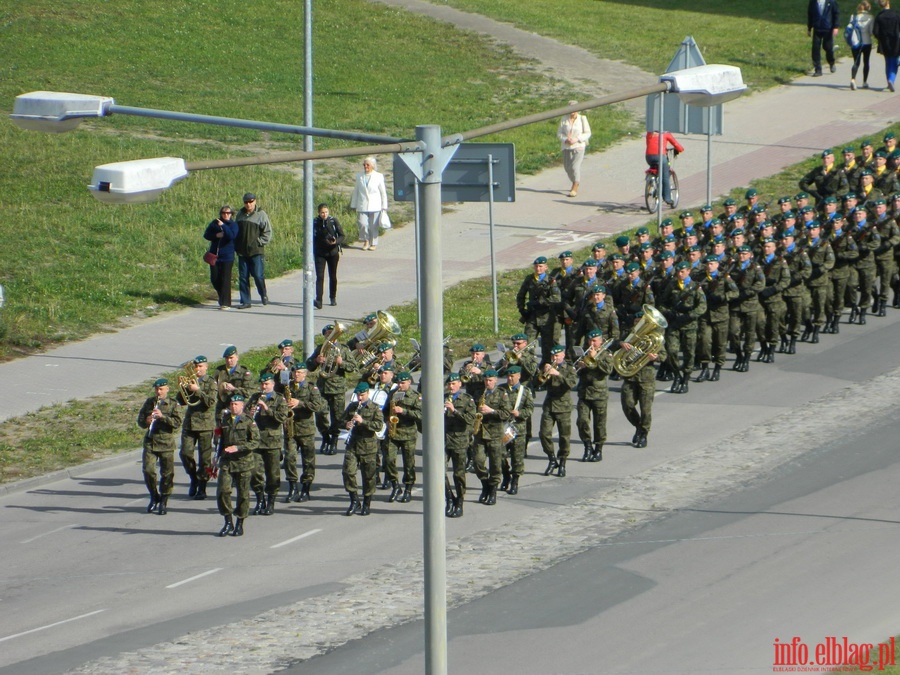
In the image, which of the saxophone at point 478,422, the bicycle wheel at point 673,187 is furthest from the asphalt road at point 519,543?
the bicycle wheel at point 673,187

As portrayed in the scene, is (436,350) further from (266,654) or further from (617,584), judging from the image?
(617,584)

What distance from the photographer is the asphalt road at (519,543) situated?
12648mm

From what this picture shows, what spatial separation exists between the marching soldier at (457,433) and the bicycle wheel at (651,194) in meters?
11.8

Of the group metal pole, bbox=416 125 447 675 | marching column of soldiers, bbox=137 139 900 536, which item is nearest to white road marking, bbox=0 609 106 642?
marching column of soldiers, bbox=137 139 900 536

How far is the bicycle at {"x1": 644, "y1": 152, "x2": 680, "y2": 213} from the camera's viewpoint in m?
27.1

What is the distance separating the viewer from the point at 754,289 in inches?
798

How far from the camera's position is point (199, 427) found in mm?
16938

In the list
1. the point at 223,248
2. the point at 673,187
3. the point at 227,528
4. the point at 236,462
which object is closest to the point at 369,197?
the point at 223,248

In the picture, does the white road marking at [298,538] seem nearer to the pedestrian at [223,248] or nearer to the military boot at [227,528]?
the military boot at [227,528]

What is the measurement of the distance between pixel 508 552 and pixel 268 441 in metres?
3.05

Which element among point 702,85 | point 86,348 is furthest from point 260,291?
point 702,85

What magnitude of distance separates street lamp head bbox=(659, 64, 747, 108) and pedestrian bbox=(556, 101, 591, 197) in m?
18.3

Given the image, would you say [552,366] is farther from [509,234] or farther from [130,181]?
[509,234]

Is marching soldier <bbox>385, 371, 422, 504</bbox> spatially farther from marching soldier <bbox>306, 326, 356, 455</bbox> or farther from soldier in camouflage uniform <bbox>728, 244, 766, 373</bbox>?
soldier in camouflage uniform <bbox>728, 244, 766, 373</bbox>
